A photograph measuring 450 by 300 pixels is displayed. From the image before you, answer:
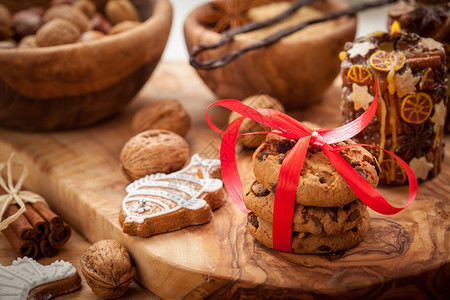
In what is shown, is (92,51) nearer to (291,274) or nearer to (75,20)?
(75,20)

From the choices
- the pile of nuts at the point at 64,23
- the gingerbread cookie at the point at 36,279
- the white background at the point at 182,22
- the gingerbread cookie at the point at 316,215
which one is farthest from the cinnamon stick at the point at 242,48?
the white background at the point at 182,22

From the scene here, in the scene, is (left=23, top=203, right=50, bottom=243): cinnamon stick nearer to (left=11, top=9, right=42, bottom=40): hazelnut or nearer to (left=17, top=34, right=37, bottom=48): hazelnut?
(left=17, top=34, right=37, bottom=48): hazelnut

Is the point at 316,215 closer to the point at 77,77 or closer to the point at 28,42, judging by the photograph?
the point at 77,77

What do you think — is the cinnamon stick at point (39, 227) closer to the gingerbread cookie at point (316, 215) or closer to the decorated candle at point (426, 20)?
the gingerbread cookie at point (316, 215)

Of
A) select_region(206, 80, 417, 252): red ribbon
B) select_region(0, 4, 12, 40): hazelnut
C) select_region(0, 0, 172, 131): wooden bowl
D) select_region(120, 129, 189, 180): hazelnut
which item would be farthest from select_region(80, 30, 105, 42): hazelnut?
select_region(206, 80, 417, 252): red ribbon

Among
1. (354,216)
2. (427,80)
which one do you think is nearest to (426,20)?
(427,80)
